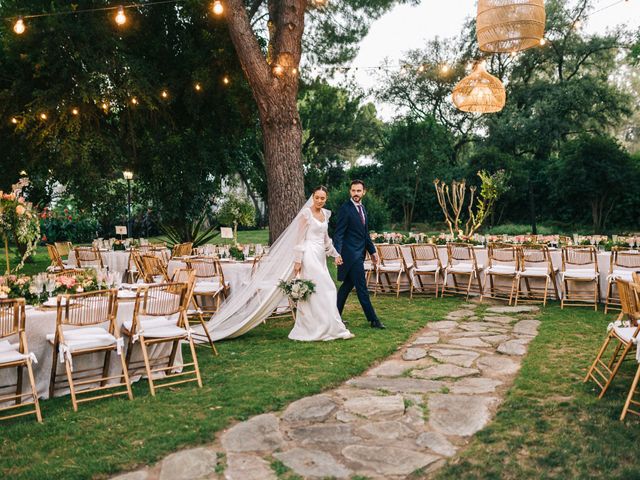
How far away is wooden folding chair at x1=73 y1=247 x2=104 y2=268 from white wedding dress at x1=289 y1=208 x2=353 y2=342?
572 centimetres

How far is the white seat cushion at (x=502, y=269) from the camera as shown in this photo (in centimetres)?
845

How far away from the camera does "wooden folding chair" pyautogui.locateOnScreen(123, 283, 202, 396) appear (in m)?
4.60

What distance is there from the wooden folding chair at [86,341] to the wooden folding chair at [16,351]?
24cm

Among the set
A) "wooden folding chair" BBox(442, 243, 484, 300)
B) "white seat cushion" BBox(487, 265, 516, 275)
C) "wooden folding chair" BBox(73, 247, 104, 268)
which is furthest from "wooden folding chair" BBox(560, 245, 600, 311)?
"wooden folding chair" BBox(73, 247, 104, 268)

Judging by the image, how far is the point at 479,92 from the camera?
10516mm

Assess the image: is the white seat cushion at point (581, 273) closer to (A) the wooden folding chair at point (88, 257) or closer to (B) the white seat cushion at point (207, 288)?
(B) the white seat cushion at point (207, 288)

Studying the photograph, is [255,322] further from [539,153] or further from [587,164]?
[539,153]

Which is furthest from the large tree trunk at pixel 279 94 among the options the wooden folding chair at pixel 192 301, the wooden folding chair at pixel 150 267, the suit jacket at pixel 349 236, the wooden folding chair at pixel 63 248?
the wooden folding chair at pixel 63 248

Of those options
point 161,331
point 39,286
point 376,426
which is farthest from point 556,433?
point 39,286

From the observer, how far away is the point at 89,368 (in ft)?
15.1

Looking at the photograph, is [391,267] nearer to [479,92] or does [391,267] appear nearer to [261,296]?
[261,296]

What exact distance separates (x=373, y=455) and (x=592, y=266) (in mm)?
6337

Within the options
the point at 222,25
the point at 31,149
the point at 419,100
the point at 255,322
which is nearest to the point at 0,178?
the point at 31,149

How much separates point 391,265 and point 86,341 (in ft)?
20.1
